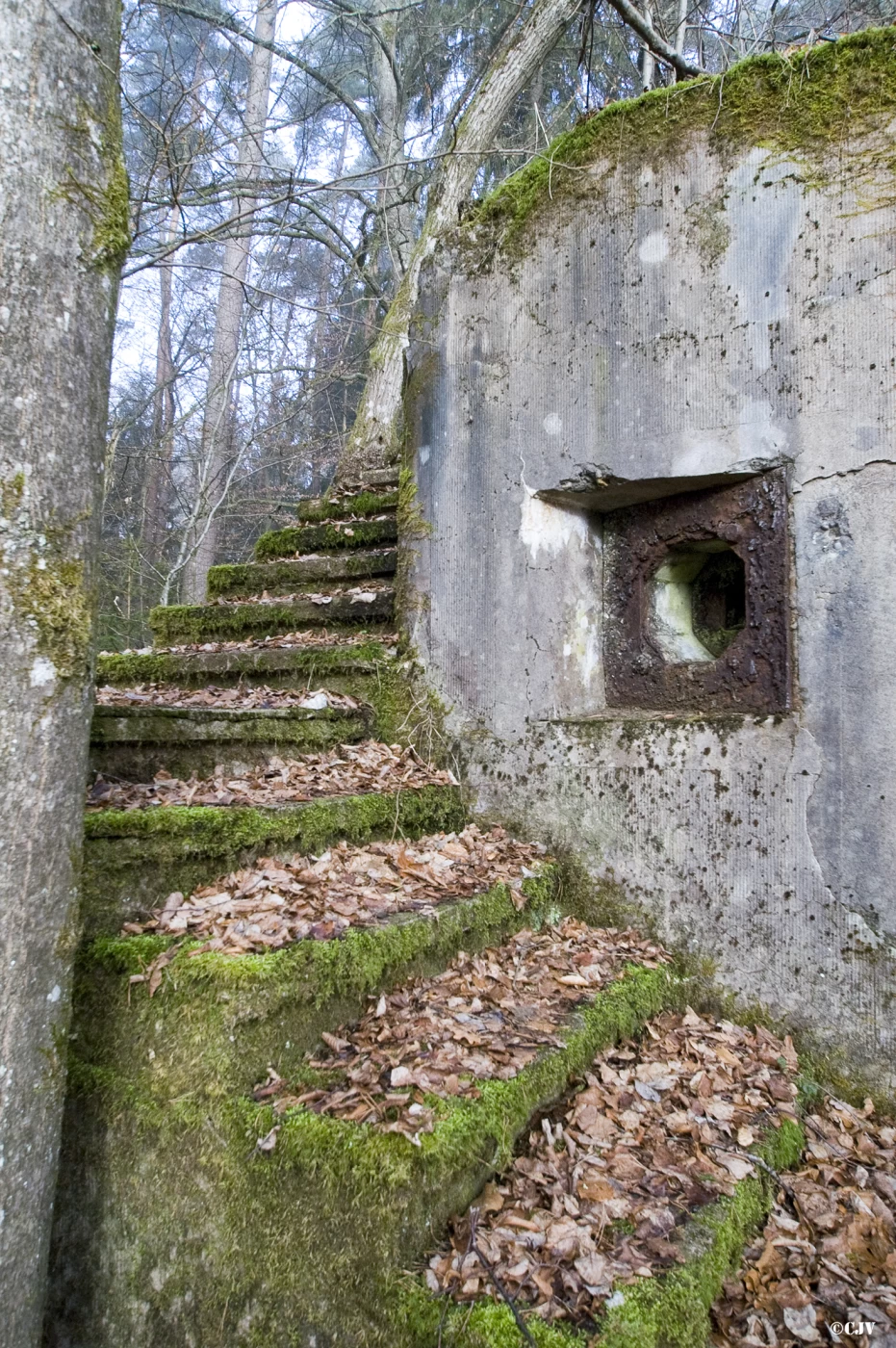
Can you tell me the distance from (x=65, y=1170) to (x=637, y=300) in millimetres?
4120

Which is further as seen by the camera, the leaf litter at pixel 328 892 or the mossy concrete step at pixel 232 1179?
the leaf litter at pixel 328 892

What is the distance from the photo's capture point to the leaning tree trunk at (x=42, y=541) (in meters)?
2.12

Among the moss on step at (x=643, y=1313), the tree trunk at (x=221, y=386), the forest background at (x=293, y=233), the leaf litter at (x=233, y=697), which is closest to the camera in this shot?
the moss on step at (x=643, y=1313)

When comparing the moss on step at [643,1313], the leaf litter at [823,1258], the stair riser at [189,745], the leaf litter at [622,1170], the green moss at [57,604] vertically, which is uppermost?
the green moss at [57,604]

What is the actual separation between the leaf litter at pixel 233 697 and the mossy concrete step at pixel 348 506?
2.07 metres

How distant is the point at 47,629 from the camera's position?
2211 millimetres

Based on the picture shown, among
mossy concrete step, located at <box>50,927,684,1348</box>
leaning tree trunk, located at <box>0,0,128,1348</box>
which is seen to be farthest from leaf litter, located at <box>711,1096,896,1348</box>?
leaning tree trunk, located at <box>0,0,128,1348</box>

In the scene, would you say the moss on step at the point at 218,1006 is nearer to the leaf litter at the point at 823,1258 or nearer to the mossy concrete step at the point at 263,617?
the leaf litter at the point at 823,1258

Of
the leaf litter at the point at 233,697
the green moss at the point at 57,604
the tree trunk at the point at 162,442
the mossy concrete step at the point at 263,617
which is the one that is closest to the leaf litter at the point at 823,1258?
the green moss at the point at 57,604

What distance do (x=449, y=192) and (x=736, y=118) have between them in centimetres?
526

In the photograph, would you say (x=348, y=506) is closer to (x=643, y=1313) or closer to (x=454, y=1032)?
(x=454, y=1032)

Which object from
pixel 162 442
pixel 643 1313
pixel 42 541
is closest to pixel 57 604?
pixel 42 541

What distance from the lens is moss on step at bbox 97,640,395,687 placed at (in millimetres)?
4457

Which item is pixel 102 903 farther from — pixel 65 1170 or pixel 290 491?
pixel 290 491
